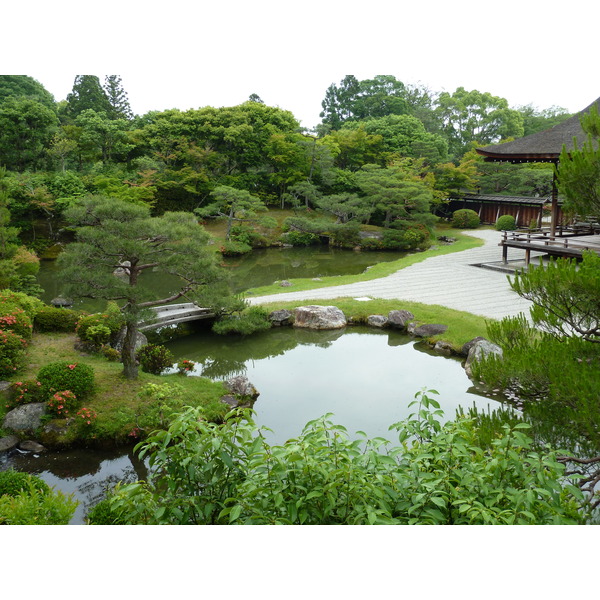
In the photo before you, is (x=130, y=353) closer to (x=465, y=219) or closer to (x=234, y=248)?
(x=234, y=248)

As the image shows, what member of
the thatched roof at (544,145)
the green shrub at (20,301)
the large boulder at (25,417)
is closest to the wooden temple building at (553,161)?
the thatched roof at (544,145)

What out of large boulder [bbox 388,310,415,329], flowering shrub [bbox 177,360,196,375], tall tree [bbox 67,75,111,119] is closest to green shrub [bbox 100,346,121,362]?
flowering shrub [bbox 177,360,196,375]

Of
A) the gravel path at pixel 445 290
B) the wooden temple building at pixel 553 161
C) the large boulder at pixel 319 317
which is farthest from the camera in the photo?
the wooden temple building at pixel 553 161

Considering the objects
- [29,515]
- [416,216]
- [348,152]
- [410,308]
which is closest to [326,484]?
[29,515]

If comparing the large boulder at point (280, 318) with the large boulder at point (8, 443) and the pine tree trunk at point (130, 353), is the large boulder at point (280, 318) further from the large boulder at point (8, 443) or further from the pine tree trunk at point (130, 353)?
A: the large boulder at point (8, 443)

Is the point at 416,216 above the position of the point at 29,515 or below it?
above

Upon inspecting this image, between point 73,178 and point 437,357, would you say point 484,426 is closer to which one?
point 437,357

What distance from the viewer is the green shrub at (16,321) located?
21.7ft

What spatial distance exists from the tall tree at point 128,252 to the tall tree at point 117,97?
70.6 feet

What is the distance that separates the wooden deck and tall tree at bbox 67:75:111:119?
1994cm

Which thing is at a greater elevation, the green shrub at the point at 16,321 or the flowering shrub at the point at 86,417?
the green shrub at the point at 16,321

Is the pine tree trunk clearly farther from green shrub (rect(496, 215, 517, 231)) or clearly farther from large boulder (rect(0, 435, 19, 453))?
green shrub (rect(496, 215, 517, 231))

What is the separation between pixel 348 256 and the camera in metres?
17.7

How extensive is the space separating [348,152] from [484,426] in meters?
21.5
